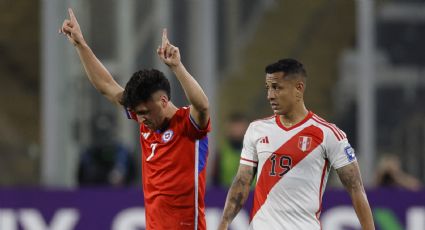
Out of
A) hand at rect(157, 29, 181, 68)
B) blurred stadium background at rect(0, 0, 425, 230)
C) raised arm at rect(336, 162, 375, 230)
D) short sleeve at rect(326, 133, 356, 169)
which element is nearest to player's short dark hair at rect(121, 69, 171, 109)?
hand at rect(157, 29, 181, 68)

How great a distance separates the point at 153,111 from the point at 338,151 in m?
1.21

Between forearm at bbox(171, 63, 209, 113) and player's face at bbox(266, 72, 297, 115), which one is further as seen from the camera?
player's face at bbox(266, 72, 297, 115)

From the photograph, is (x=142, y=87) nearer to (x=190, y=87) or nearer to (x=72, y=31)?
(x=190, y=87)

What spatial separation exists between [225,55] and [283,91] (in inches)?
254

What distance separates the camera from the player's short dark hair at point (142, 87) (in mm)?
7195

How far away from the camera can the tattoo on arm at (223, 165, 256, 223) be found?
7617 mm

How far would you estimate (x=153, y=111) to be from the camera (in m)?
7.30

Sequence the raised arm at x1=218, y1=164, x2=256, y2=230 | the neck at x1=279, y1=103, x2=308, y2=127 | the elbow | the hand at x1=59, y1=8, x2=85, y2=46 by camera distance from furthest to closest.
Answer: the hand at x1=59, y1=8, x2=85, y2=46
the raised arm at x1=218, y1=164, x2=256, y2=230
the neck at x1=279, y1=103, x2=308, y2=127
the elbow

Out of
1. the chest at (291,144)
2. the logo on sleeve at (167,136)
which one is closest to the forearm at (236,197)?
the chest at (291,144)

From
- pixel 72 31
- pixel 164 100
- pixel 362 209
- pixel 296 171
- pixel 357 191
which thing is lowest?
pixel 362 209

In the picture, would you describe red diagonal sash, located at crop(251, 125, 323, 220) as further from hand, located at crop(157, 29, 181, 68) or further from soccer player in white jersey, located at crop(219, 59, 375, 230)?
hand, located at crop(157, 29, 181, 68)

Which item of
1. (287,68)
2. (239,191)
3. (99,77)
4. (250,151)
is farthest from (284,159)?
(99,77)

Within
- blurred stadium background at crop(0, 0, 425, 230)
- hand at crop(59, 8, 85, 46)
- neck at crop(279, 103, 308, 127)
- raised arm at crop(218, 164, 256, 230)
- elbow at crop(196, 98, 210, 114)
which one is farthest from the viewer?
blurred stadium background at crop(0, 0, 425, 230)

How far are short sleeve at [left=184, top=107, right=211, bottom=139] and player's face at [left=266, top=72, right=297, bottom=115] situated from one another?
47cm
